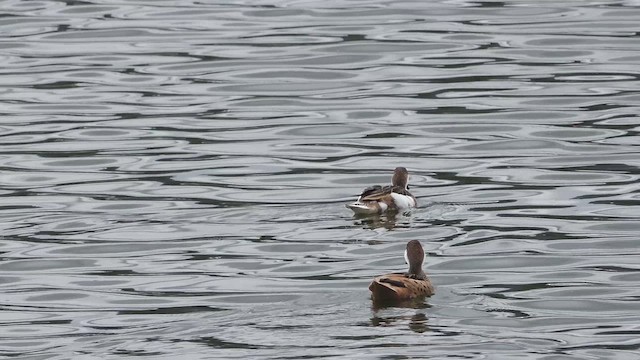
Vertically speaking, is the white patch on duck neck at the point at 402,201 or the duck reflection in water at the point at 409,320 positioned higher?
the white patch on duck neck at the point at 402,201

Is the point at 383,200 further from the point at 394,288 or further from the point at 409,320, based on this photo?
the point at 409,320

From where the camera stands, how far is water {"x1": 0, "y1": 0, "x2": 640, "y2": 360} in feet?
44.0

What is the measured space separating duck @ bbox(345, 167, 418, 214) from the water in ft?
0.41

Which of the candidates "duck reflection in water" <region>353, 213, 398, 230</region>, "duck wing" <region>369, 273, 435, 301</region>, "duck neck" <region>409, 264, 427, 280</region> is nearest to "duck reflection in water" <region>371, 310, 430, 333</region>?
"duck wing" <region>369, 273, 435, 301</region>

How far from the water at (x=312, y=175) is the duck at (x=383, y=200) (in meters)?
0.12

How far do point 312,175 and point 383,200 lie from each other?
2.28m

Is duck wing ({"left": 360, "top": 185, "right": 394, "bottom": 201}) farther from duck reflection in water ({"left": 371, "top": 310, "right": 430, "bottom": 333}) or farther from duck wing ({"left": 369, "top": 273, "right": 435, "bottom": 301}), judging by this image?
duck reflection in water ({"left": 371, "top": 310, "right": 430, "bottom": 333})

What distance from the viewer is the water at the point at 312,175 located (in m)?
13.4

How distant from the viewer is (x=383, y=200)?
1753 centimetres

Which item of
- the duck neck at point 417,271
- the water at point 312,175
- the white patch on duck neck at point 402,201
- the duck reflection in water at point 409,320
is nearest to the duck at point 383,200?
the white patch on duck neck at point 402,201

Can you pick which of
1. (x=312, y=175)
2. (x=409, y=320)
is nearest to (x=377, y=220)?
(x=312, y=175)

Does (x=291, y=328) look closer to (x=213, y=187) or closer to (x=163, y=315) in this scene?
(x=163, y=315)

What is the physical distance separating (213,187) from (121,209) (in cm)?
126

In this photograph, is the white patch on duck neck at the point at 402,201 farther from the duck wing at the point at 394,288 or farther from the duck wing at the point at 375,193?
the duck wing at the point at 394,288
